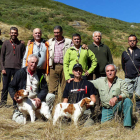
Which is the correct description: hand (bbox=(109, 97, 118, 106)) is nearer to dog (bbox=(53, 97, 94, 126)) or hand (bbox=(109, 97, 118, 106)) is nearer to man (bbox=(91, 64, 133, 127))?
man (bbox=(91, 64, 133, 127))

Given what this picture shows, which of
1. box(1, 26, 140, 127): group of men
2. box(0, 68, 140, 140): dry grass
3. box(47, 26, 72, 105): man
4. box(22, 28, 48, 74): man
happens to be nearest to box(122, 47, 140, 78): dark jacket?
box(1, 26, 140, 127): group of men

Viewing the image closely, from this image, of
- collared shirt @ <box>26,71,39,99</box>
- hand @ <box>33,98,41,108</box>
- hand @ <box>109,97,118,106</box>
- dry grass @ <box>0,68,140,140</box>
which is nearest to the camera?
dry grass @ <box>0,68,140,140</box>

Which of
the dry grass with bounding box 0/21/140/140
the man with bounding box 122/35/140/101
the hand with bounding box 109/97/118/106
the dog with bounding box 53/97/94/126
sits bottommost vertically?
the dry grass with bounding box 0/21/140/140

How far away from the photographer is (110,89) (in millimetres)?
4039

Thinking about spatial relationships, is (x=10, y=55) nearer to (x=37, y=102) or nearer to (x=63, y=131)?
(x=37, y=102)

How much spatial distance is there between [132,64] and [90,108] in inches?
70.8

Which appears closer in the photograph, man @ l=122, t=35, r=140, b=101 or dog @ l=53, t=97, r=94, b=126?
dog @ l=53, t=97, r=94, b=126

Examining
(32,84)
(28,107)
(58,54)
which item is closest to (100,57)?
(58,54)

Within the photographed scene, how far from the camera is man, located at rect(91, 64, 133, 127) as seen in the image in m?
3.76

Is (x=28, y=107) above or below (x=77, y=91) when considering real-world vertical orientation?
below

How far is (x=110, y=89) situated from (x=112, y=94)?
12cm

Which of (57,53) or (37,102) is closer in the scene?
(37,102)

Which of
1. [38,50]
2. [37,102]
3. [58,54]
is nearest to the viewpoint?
[37,102]

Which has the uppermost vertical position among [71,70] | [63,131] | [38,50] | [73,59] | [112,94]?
[38,50]
